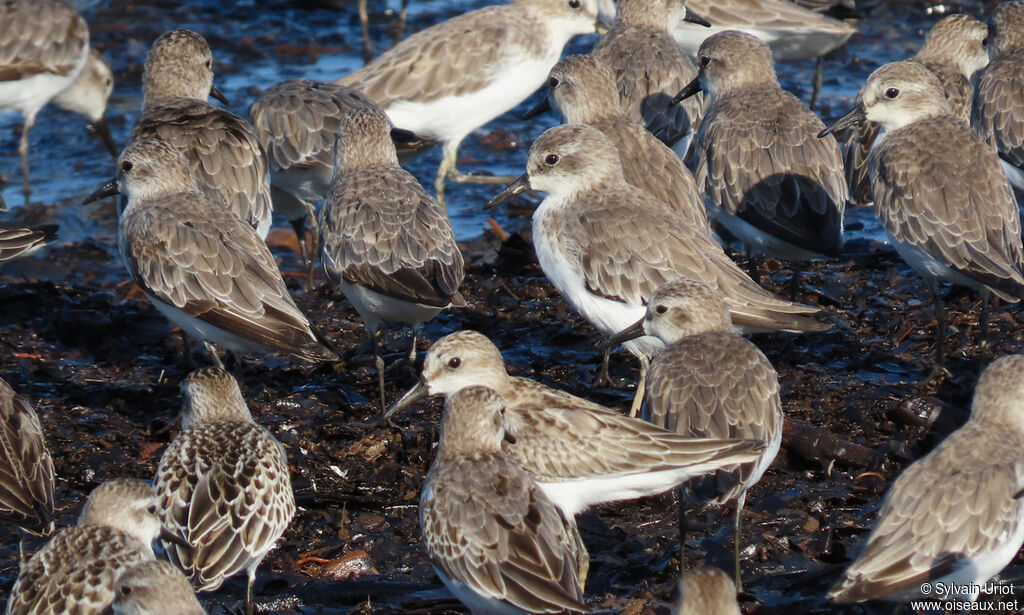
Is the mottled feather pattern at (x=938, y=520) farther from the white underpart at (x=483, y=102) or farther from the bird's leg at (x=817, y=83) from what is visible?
the bird's leg at (x=817, y=83)

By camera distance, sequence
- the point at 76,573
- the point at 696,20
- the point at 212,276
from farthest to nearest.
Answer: the point at 696,20, the point at 212,276, the point at 76,573

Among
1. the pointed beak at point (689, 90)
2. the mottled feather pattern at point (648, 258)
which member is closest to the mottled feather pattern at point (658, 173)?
A: the mottled feather pattern at point (648, 258)

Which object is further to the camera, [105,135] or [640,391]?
[105,135]

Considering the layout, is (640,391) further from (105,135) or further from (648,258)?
(105,135)

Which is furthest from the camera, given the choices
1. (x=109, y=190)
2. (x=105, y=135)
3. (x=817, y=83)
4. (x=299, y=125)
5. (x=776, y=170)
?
(x=105, y=135)

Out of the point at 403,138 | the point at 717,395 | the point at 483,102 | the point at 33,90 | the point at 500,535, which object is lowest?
the point at 33,90

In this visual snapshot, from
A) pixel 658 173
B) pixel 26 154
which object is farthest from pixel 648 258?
pixel 26 154

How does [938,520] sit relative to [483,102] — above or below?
above
